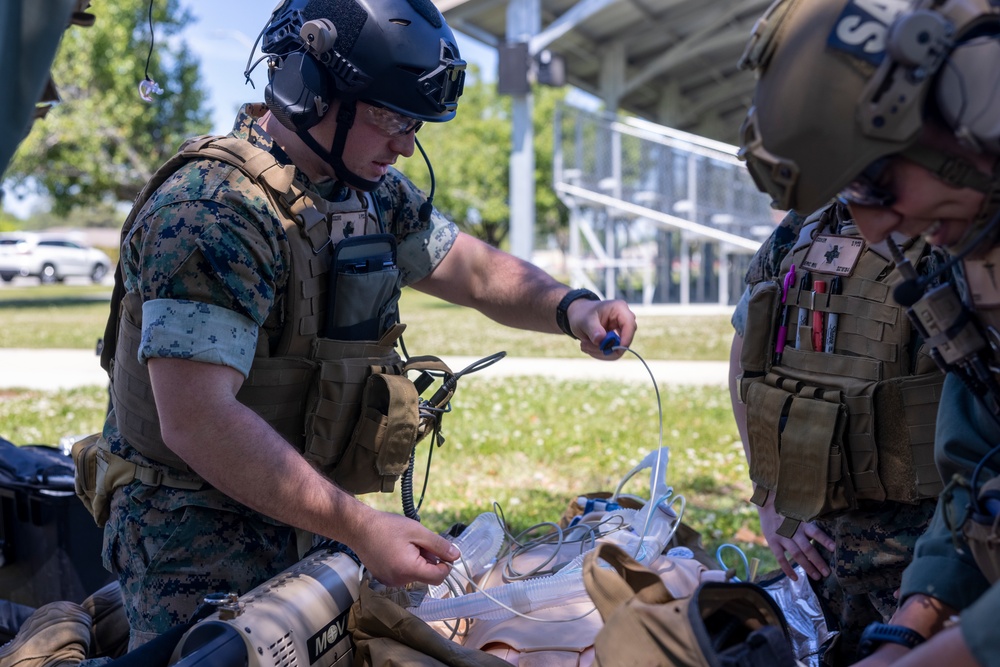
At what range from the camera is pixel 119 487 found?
2.76 meters

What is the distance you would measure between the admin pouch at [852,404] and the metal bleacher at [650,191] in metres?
16.1

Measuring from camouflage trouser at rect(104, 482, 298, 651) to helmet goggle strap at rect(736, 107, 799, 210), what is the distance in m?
1.69

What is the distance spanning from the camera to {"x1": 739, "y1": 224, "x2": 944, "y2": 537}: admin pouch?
242 cm

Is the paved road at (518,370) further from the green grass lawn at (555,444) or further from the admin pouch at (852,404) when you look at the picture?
the admin pouch at (852,404)

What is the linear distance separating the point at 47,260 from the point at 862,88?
37.4m

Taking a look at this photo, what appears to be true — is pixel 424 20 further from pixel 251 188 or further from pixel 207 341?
pixel 207 341

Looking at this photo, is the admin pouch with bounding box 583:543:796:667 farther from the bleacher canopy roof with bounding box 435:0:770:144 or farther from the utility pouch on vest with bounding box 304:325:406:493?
the bleacher canopy roof with bounding box 435:0:770:144

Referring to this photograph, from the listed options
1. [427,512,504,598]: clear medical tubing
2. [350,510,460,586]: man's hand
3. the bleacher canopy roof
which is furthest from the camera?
the bleacher canopy roof

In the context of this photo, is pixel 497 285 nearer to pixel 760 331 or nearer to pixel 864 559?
pixel 760 331

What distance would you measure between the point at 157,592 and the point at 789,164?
1966 mm

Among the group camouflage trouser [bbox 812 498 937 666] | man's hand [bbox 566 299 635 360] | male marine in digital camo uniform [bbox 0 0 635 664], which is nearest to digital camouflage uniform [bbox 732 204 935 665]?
camouflage trouser [bbox 812 498 937 666]

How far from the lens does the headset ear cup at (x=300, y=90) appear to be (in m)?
2.60

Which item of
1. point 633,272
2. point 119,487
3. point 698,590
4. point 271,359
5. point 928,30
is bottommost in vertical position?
point 633,272

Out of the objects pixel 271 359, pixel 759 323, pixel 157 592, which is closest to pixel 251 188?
pixel 271 359
